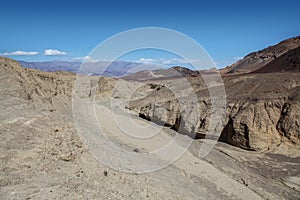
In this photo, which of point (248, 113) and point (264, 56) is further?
point (264, 56)

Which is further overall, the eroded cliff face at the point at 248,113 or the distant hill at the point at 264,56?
the distant hill at the point at 264,56

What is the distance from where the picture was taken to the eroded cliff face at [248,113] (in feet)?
60.8

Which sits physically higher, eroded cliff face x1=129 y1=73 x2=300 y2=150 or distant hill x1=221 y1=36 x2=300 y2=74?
distant hill x1=221 y1=36 x2=300 y2=74

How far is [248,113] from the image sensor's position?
19.3 metres

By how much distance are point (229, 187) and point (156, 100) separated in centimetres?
1581

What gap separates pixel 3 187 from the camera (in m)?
5.45

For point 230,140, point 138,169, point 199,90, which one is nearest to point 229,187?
point 138,169

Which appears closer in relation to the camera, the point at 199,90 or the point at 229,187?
the point at 229,187

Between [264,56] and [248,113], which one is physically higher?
[264,56]

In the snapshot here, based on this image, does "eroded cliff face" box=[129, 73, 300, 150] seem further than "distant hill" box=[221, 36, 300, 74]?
No

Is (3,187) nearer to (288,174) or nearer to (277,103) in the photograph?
(288,174)

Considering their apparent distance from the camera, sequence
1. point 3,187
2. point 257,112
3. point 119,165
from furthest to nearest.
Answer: point 257,112, point 119,165, point 3,187

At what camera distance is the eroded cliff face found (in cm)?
1855

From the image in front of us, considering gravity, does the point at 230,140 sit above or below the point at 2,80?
below
